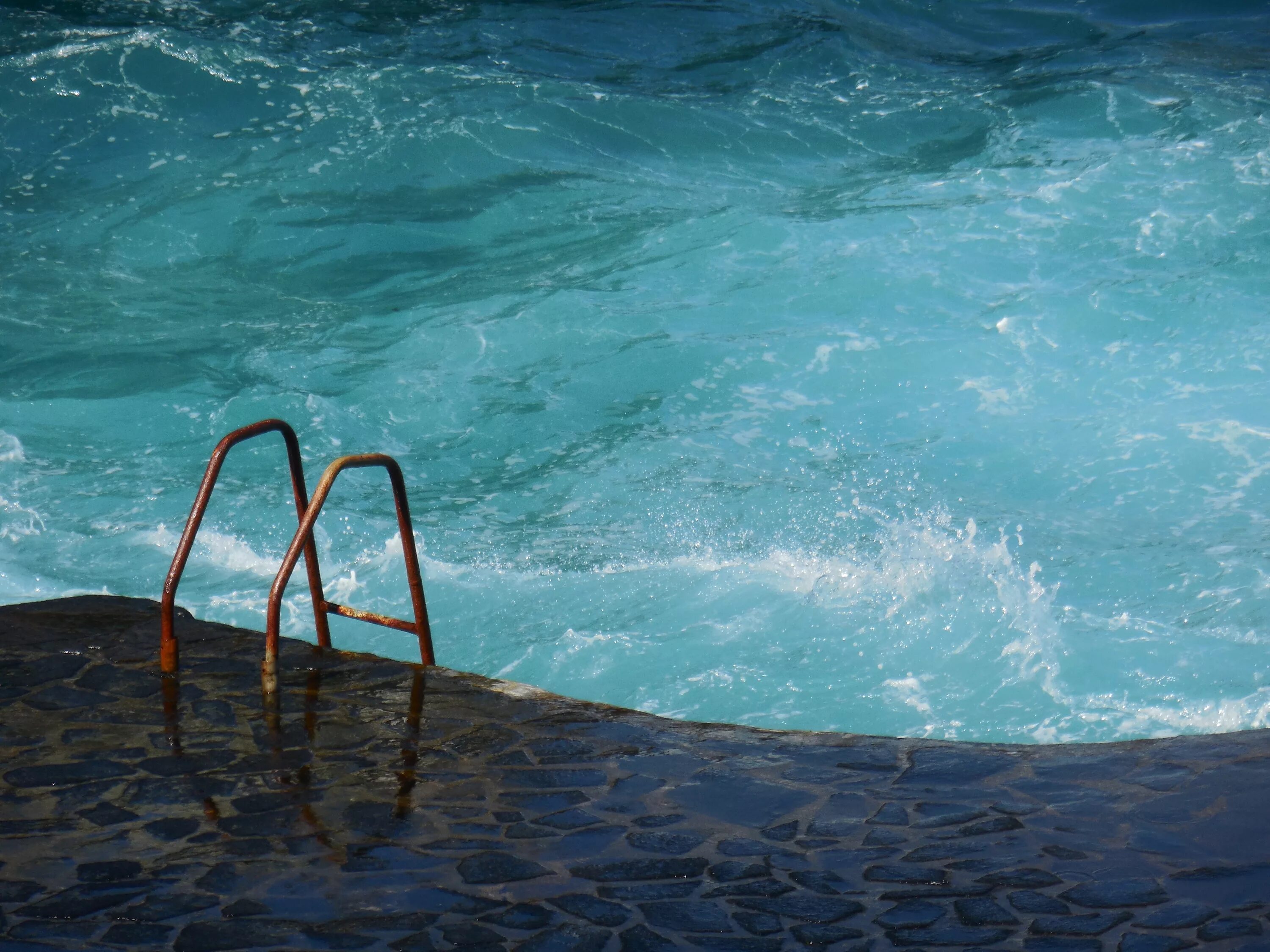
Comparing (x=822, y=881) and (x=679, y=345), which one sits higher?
(x=679, y=345)

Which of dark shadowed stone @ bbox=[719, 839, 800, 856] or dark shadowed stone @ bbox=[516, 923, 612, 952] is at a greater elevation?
dark shadowed stone @ bbox=[719, 839, 800, 856]

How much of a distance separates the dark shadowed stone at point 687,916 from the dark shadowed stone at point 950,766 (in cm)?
107

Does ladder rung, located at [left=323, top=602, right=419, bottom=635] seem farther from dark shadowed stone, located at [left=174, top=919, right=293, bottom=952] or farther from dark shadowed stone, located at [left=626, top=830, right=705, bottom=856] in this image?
dark shadowed stone, located at [left=174, top=919, right=293, bottom=952]

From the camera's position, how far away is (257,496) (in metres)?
9.88

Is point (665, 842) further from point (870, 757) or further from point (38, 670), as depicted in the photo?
point (38, 670)

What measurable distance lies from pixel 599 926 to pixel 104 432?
874 cm

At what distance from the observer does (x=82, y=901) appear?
3.52m

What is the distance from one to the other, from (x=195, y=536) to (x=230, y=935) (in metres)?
2.02

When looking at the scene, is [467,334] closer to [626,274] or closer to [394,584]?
[626,274]

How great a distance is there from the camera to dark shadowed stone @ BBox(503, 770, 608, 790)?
4328 mm

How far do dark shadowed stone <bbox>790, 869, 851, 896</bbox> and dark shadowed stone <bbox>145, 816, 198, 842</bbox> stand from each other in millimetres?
1783

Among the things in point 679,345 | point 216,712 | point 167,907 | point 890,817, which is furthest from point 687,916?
point 679,345

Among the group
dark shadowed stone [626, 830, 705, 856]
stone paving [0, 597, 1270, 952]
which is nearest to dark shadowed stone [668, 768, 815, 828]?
stone paving [0, 597, 1270, 952]

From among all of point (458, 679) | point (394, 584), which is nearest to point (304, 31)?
point (394, 584)
